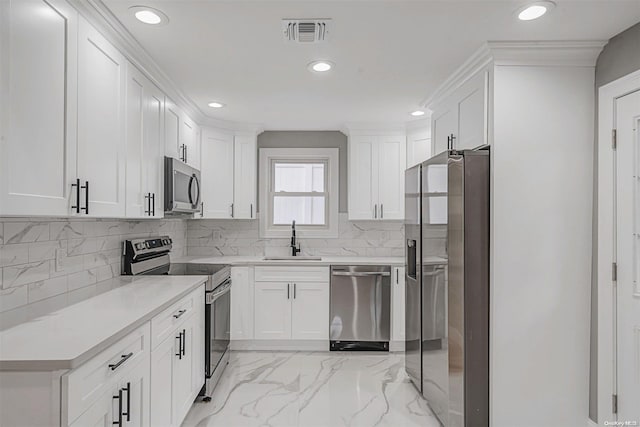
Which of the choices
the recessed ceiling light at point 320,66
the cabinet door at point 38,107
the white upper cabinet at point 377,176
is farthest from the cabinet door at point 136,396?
the white upper cabinet at point 377,176

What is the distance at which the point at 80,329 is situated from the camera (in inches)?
64.1

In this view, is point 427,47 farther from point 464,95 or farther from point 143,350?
point 143,350

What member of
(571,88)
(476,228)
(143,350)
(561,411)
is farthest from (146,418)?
(571,88)

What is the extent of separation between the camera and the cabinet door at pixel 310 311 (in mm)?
4184

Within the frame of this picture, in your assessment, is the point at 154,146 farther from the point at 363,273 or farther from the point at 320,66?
the point at 363,273

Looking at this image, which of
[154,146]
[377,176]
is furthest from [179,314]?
[377,176]

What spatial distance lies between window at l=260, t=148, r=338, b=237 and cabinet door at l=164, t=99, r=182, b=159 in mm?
1443

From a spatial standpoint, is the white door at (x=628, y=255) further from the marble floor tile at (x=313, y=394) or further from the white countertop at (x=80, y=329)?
the white countertop at (x=80, y=329)

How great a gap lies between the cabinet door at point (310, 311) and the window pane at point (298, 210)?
965mm

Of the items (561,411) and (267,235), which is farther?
(267,235)

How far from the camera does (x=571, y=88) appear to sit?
2490 mm

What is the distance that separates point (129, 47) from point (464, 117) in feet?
7.21

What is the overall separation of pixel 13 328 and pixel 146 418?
27.4 inches

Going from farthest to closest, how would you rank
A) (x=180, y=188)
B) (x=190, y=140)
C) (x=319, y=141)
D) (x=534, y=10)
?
(x=319, y=141)
(x=190, y=140)
(x=180, y=188)
(x=534, y=10)
